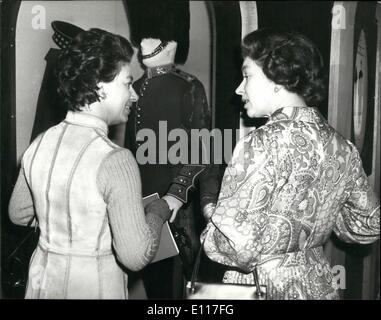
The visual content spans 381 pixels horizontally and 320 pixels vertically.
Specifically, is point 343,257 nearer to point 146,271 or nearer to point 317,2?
point 146,271

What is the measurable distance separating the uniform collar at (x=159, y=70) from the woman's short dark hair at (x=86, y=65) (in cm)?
42

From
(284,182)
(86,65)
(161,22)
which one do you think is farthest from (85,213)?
(161,22)

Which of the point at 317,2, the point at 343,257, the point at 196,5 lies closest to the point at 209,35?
the point at 196,5

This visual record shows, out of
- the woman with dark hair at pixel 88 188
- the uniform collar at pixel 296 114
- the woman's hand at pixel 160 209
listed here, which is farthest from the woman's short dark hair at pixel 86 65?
the uniform collar at pixel 296 114

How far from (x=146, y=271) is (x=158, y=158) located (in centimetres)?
42

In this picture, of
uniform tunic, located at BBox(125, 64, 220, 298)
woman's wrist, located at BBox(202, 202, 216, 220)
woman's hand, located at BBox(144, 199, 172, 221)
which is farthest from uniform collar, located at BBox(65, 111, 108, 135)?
woman's wrist, located at BBox(202, 202, 216, 220)

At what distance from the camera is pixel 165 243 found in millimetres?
1670

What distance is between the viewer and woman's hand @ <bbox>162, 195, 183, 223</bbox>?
1.67 m

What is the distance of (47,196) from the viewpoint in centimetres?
127

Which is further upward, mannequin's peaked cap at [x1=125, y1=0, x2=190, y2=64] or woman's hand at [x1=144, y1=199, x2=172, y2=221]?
mannequin's peaked cap at [x1=125, y1=0, x2=190, y2=64]

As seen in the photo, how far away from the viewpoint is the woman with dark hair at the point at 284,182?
123cm

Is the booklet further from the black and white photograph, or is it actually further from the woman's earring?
the woman's earring

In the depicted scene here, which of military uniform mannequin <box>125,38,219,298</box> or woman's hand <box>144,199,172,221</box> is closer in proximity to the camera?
woman's hand <box>144,199,172,221</box>
